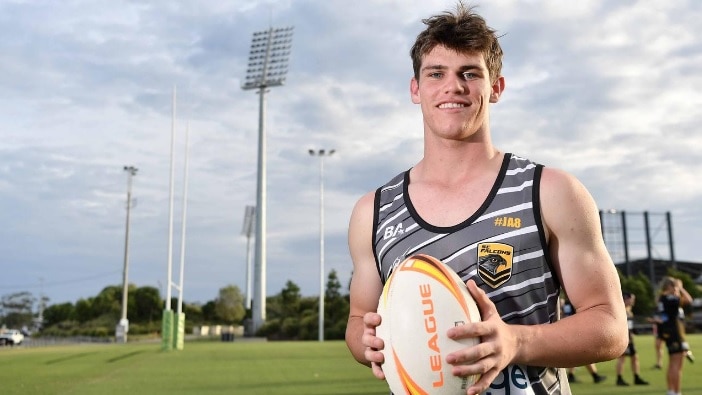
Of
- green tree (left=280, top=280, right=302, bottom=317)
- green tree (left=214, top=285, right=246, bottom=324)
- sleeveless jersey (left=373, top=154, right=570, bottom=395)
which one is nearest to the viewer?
sleeveless jersey (left=373, top=154, right=570, bottom=395)

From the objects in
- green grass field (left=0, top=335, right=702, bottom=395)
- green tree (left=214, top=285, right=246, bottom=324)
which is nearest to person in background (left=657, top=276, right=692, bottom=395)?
green grass field (left=0, top=335, right=702, bottom=395)

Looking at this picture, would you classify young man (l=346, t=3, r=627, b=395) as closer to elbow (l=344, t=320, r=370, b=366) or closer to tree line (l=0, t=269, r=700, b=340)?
elbow (l=344, t=320, r=370, b=366)

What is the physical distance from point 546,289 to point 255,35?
2110 inches

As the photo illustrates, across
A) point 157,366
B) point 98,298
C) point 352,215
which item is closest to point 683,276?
point 157,366

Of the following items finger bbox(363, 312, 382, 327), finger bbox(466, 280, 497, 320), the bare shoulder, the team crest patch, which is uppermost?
the bare shoulder

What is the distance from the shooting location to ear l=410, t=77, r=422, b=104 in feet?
8.44

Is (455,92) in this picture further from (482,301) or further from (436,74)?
(482,301)

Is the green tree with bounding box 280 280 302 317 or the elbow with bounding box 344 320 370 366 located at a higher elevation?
the green tree with bounding box 280 280 302 317

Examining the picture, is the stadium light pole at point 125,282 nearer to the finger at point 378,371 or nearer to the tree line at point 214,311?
the tree line at point 214,311

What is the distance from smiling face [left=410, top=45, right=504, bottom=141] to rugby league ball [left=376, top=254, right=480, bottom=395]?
47cm

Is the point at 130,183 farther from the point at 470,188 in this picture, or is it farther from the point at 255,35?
the point at 470,188

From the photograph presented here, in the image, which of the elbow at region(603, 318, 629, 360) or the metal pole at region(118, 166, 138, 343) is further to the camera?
the metal pole at region(118, 166, 138, 343)

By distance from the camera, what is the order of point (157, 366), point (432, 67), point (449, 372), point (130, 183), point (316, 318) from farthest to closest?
point (130, 183) < point (316, 318) < point (157, 366) < point (432, 67) < point (449, 372)

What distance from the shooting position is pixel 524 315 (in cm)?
227
